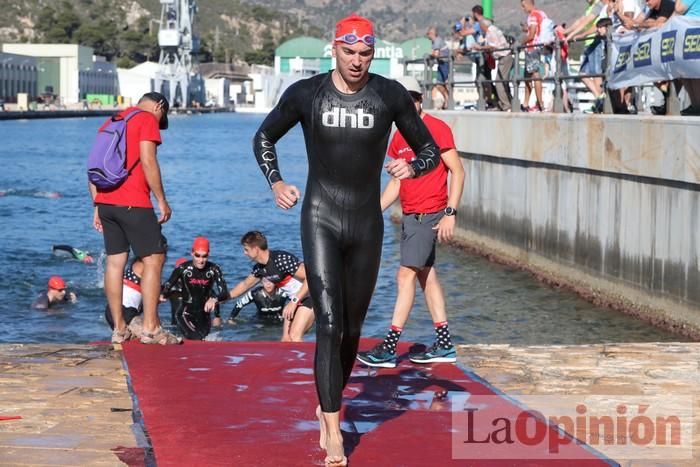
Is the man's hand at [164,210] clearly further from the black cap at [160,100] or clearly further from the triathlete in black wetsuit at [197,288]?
the triathlete in black wetsuit at [197,288]

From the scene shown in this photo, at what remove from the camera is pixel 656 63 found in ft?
50.7

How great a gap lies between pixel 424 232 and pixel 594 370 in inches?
62.8

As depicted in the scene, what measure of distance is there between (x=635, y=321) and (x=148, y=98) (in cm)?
750

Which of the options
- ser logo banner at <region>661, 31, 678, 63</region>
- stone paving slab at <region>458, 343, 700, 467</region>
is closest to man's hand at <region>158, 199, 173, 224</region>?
stone paving slab at <region>458, 343, 700, 467</region>

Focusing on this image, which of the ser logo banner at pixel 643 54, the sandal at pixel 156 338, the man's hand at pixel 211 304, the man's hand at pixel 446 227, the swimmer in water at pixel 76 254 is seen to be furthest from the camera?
the swimmer in water at pixel 76 254

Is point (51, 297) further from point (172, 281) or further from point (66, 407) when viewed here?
point (66, 407)

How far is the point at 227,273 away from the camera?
2302 centimetres

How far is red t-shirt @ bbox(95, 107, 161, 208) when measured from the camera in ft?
31.8

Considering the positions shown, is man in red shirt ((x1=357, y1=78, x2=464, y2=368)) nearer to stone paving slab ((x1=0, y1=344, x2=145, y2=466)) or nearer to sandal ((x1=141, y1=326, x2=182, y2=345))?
sandal ((x1=141, y1=326, x2=182, y2=345))

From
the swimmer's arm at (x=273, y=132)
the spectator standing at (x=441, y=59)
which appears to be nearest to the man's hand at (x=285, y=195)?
the swimmer's arm at (x=273, y=132)

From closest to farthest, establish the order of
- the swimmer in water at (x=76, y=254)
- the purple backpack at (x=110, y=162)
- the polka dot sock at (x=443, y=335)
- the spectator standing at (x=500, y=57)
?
the polka dot sock at (x=443, y=335)
the purple backpack at (x=110, y=162)
the spectator standing at (x=500, y=57)
the swimmer in water at (x=76, y=254)

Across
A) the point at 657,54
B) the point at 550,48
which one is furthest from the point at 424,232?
the point at 550,48

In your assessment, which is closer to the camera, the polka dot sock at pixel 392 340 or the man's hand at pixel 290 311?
the polka dot sock at pixel 392 340

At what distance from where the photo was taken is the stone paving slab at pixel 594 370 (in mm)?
8602
